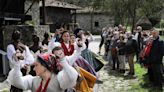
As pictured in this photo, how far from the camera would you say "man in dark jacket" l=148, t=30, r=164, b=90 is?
34.4 ft

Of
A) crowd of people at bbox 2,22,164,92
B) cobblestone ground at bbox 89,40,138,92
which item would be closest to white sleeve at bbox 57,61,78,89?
crowd of people at bbox 2,22,164,92

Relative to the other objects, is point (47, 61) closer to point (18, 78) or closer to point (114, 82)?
point (18, 78)

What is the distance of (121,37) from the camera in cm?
1437

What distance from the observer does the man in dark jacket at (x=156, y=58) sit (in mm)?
10492

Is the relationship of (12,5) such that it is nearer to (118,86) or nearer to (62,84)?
(118,86)

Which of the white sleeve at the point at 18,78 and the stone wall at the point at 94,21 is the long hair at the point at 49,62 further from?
the stone wall at the point at 94,21

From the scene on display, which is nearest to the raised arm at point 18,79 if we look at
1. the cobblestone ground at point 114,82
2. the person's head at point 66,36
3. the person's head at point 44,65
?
the person's head at point 44,65

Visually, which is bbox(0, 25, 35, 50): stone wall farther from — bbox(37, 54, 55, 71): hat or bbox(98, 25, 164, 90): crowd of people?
bbox(37, 54, 55, 71): hat

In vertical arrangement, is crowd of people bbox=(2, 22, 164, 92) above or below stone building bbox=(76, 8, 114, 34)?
above

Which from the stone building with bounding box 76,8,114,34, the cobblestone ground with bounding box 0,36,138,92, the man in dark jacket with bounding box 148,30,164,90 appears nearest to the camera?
the man in dark jacket with bounding box 148,30,164,90

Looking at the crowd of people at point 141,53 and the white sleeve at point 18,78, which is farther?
the crowd of people at point 141,53

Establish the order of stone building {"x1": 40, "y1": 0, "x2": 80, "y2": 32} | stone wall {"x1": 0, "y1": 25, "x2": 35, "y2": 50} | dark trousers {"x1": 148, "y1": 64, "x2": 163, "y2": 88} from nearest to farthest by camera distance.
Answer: dark trousers {"x1": 148, "y1": 64, "x2": 163, "y2": 88} < stone wall {"x1": 0, "y1": 25, "x2": 35, "y2": 50} < stone building {"x1": 40, "y1": 0, "x2": 80, "y2": 32}

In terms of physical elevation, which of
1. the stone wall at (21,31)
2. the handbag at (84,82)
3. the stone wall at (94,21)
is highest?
the handbag at (84,82)

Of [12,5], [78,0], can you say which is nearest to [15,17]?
[12,5]
